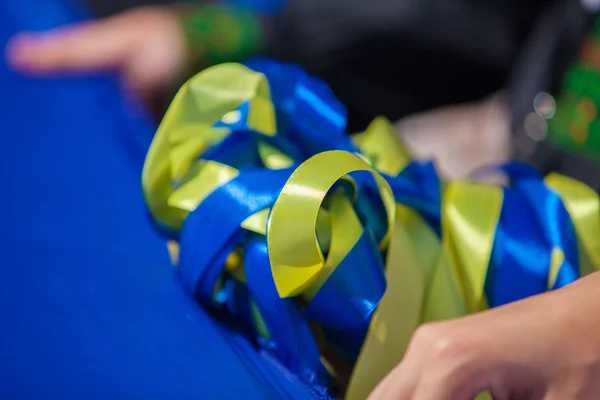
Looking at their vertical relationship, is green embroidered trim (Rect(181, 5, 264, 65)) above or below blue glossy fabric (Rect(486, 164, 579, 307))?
below

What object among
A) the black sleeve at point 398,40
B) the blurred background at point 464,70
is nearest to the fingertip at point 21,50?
the blurred background at point 464,70

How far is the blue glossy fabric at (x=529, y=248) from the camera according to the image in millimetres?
307

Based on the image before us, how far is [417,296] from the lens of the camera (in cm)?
30

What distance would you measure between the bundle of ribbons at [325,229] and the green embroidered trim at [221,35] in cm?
31

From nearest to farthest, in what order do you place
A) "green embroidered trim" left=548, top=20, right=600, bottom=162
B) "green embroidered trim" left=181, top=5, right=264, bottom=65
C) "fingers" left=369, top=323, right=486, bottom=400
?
"fingers" left=369, top=323, right=486, bottom=400 → "green embroidered trim" left=548, top=20, right=600, bottom=162 → "green embroidered trim" left=181, top=5, right=264, bottom=65

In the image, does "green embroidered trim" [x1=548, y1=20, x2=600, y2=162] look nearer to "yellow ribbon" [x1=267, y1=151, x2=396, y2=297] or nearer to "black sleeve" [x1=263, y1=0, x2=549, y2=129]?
"black sleeve" [x1=263, y1=0, x2=549, y2=129]

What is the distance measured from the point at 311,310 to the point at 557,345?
0.09 meters

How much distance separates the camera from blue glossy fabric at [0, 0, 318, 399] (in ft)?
0.95

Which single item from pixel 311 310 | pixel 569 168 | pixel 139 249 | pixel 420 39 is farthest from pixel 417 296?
pixel 420 39

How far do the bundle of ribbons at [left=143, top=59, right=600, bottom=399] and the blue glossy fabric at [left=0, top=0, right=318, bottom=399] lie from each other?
0.8 inches

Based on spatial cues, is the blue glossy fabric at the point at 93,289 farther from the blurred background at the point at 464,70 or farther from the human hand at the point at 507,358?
the blurred background at the point at 464,70

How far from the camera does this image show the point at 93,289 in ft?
1.10

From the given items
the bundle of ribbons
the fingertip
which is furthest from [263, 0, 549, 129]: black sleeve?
the bundle of ribbons

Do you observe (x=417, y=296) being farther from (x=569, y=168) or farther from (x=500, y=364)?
(x=569, y=168)
